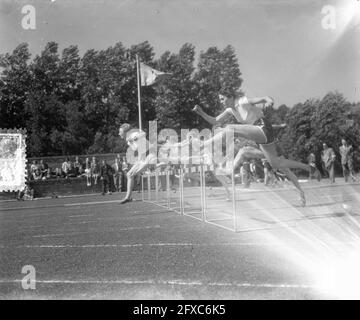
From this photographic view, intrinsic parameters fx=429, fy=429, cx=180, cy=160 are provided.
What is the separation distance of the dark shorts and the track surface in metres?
1.15

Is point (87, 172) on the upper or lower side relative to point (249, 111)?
lower

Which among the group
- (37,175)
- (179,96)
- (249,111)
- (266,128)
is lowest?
(37,175)

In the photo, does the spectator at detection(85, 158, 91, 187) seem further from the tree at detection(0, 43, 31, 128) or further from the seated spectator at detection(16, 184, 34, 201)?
the tree at detection(0, 43, 31, 128)

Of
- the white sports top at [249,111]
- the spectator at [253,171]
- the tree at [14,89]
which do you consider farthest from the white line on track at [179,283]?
the tree at [14,89]

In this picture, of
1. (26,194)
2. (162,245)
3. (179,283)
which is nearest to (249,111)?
(162,245)

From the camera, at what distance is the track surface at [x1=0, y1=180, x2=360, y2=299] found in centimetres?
269

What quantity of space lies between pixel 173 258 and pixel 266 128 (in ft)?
11.3

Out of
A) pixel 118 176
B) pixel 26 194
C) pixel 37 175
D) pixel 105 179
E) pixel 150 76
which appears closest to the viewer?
pixel 26 194

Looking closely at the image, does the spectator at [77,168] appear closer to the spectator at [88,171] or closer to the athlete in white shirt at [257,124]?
the spectator at [88,171]

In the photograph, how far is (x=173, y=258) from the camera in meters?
3.63

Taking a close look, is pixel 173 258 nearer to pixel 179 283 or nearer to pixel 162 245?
pixel 162 245

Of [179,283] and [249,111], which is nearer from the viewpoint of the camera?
[179,283]

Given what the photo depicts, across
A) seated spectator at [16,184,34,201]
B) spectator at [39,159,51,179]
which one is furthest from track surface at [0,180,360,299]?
spectator at [39,159,51,179]

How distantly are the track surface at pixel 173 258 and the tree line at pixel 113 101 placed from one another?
870 inches
